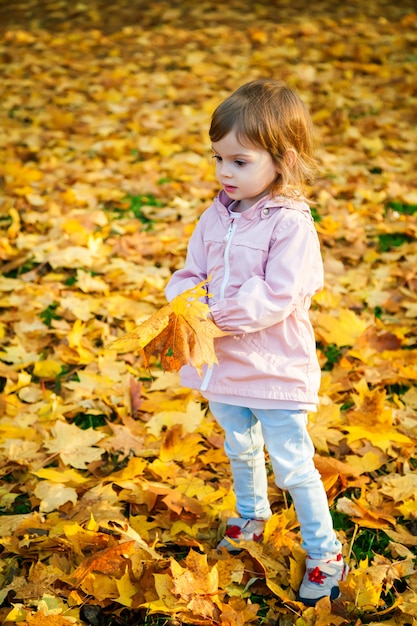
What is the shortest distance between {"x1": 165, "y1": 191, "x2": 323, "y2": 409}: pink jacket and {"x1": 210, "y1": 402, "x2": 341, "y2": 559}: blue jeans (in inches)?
3.7

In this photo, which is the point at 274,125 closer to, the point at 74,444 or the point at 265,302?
the point at 265,302

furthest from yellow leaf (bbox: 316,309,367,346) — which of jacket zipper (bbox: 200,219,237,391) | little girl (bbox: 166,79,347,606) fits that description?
jacket zipper (bbox: 200,219,237,391)

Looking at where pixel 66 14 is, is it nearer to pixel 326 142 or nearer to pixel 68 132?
pixel 68 132

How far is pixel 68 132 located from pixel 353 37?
4108 millimetres

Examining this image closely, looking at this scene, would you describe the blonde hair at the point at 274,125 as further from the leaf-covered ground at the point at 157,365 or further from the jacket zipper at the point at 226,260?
the leaf-covered ground at the point at 157,365

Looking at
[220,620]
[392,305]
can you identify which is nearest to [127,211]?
[392,305]

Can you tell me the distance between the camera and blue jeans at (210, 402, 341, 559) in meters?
2.09

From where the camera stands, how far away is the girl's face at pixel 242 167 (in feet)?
6.48

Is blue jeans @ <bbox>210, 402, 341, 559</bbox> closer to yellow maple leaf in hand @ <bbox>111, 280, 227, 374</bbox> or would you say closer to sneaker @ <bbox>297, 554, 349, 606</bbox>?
sneaker @ <bbox>297, 554, 349, 606</bbox>

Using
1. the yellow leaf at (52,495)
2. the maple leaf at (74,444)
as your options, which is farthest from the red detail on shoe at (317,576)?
the maple leaf at (74,444)

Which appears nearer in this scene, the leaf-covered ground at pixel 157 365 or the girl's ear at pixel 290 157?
the girl's ear at pixel 290 157

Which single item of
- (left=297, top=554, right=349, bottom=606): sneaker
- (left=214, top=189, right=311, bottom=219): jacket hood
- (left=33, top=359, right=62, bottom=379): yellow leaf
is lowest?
(left=33, top=359, right=62, bottom=379): yellow leaf

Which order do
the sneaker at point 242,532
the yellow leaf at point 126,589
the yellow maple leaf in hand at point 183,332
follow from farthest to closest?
1. the sneaker at point 242,532
2. the yellow leaf at point 126,589
3. the yellow maple leaf in hand at point 183,332

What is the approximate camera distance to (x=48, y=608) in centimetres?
210
